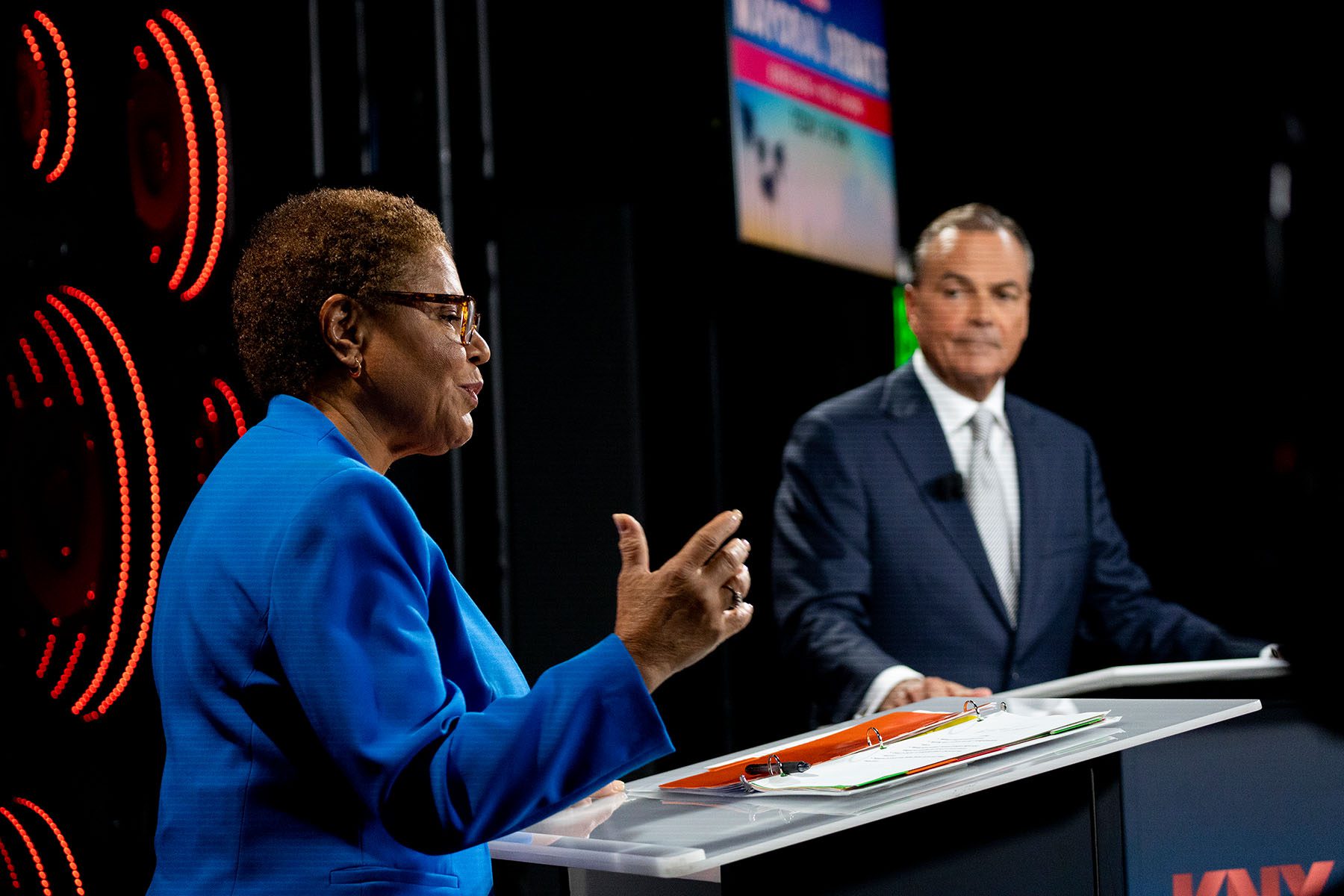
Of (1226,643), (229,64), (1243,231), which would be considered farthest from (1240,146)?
(229,64)

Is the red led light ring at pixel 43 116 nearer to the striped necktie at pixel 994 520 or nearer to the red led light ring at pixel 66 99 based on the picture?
the red led light ring at pixel 66 99

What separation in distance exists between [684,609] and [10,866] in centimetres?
196

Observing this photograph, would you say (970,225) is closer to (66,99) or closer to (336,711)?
(66,99)

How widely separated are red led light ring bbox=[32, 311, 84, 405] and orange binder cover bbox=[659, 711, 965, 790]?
1.53 meters

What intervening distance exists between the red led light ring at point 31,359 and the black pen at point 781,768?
176 centimetres

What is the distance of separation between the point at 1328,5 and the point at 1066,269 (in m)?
1.08

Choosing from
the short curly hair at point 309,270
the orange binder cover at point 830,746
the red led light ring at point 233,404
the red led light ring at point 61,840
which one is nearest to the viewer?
the short curly hair at point 309,270

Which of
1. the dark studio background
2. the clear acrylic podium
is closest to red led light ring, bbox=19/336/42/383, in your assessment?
the dark studio background

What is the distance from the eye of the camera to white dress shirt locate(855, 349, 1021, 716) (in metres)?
3.54

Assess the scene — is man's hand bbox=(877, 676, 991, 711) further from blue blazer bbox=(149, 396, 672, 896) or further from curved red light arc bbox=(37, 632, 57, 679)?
curved red light arc bbox=(37, 632, 57, 679)

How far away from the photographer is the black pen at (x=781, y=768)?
63.7 inches

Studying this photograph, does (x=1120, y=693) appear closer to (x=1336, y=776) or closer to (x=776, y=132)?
(x=1336, y=776)

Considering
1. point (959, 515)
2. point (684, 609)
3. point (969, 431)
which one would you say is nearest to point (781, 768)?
point (684, 609)

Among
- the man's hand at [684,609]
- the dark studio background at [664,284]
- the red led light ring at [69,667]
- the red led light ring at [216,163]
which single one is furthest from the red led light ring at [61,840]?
the man's hand at [684,609]
